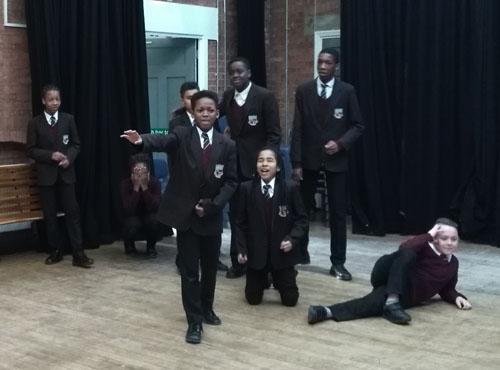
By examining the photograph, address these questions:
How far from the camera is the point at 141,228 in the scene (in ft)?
21.5

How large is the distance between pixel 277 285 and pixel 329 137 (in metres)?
1.19

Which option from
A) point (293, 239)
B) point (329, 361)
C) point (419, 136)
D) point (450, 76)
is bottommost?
point (329, 361)

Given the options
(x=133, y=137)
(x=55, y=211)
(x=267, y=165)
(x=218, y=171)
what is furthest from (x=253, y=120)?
(x=55, y=211)

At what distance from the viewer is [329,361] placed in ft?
13.2

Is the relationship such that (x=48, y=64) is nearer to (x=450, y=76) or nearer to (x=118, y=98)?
(x=118, y=98)

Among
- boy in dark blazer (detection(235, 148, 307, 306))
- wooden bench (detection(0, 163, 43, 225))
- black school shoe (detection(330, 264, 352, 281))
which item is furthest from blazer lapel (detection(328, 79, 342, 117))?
wooden bench (detection(0, 163, 43, 225))

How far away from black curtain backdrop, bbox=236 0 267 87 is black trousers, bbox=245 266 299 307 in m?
4.02

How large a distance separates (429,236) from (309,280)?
1.13 metres

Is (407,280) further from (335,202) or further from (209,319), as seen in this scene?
(209,319)

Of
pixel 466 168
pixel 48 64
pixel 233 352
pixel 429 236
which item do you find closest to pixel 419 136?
pixel 466 168

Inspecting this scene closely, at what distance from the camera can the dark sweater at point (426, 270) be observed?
482 cm

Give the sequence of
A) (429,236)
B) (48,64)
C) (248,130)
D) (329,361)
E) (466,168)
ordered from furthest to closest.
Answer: (466,168), (48,64), (248,130), (429,236), (329,361)

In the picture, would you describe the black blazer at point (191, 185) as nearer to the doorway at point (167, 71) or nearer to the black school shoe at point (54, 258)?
the black school shoe at point (54, 258)

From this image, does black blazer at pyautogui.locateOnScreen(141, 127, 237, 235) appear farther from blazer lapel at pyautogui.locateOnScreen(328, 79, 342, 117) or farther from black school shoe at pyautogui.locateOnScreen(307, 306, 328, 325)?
blazer lapel at pyautogui.locateOnScreen(328, 79, 342, 117)
